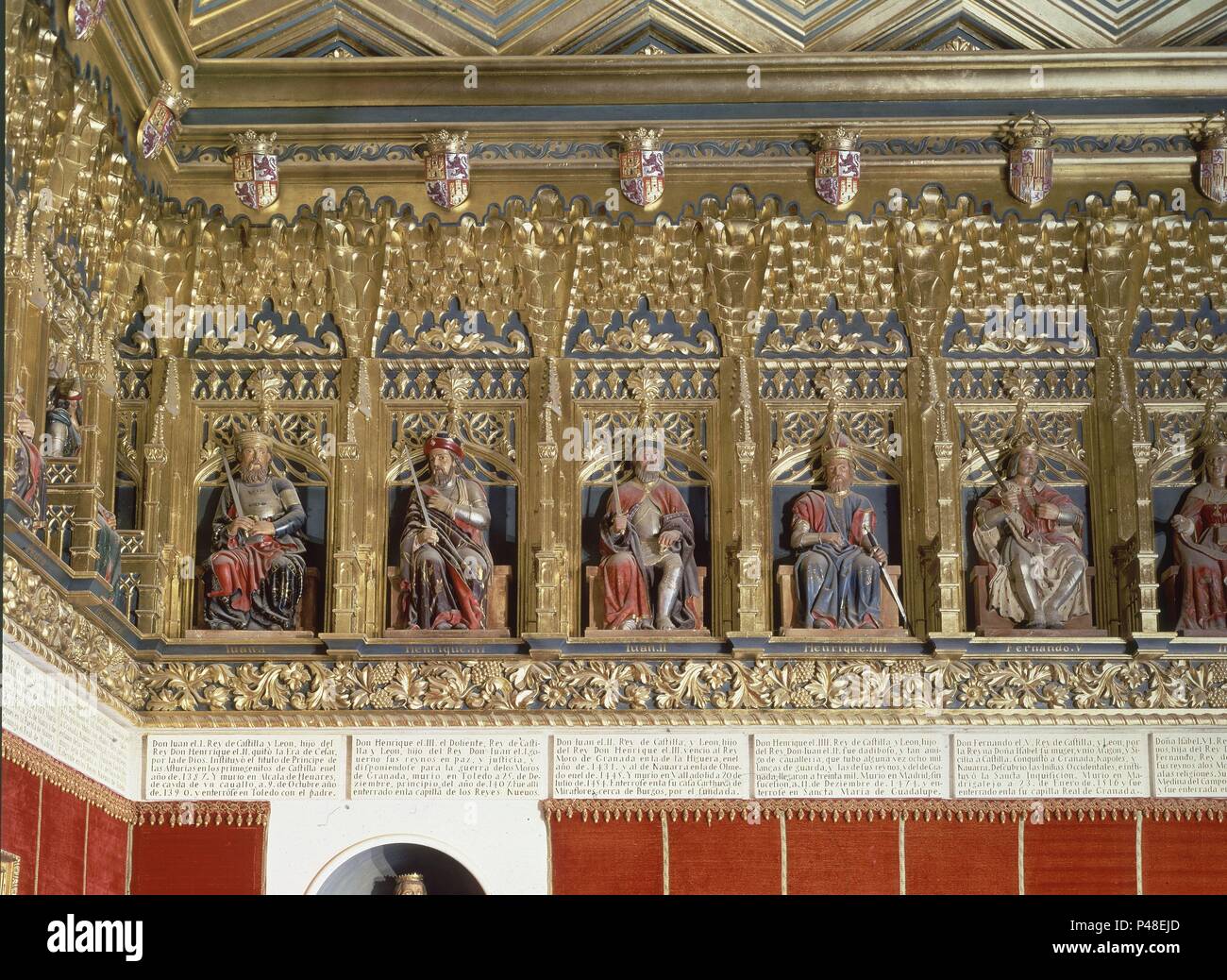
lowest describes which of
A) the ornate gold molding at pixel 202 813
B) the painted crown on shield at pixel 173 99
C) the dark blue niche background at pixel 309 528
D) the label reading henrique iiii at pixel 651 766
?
the ornate gold molding at pixel 202 813

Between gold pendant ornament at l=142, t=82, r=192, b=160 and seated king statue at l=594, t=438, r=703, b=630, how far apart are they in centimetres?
495

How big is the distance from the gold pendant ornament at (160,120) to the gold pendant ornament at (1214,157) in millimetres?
8958

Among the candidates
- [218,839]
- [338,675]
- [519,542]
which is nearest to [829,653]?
[519,542]

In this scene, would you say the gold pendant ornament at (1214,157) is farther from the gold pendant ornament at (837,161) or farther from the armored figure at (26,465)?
the armored figure at (26,465)

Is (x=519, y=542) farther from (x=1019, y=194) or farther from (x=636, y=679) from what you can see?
(x=1019, y=194)

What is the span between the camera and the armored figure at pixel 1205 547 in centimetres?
1664

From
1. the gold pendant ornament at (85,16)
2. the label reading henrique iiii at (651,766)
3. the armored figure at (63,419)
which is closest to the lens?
the gold pendant ornament at (85,16)

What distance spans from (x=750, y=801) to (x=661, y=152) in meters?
5.70

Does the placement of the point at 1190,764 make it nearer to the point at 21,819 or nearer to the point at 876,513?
the point at 876,513

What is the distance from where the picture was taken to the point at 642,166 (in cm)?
1678

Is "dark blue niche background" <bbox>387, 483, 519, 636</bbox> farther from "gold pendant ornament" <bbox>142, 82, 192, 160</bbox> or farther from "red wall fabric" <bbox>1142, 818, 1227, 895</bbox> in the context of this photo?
"red wall fabric" <bbox>1142, 818, 1227, 895</bbox>

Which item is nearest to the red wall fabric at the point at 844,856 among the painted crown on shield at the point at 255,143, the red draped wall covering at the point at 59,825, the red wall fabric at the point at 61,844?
the red draped wall covering at the point at 59,825

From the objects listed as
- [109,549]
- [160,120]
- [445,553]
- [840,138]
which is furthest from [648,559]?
[160,120]

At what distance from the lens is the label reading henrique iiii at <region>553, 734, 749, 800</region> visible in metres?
16.2
